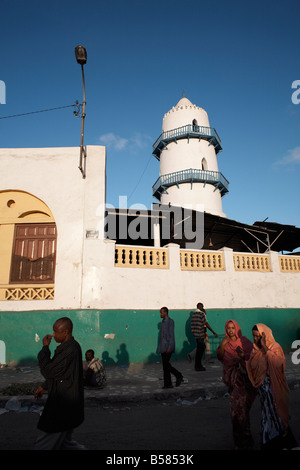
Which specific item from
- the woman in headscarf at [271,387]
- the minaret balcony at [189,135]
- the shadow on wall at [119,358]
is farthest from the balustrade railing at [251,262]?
the minaret balcony at [189,135]

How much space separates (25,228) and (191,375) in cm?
635

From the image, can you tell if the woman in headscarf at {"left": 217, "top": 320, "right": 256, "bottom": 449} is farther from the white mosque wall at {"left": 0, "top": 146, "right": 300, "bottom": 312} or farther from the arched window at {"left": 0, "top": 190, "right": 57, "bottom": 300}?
the arched window at {"left": 0, "top": 190, "right": 57, "bottom": 300}

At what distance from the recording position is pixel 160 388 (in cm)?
546

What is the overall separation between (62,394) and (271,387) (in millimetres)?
2077

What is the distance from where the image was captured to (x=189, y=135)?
2017 centimetres

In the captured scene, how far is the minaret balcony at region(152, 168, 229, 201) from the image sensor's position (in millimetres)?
19344

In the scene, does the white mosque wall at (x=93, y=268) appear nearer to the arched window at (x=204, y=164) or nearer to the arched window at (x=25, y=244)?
the arched window at (x=25, y=244)

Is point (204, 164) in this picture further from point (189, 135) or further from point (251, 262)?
point (251, 262)

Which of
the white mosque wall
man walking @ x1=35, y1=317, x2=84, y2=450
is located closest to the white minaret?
the white mosque wall

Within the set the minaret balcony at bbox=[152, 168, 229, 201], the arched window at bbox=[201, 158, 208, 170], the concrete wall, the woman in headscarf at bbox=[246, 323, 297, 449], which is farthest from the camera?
the arched window at bbox=[201, 158, 208, 170]

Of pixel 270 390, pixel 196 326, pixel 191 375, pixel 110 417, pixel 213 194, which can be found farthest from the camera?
pixel 213 194

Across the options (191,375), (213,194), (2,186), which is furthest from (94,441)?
(213,194)
